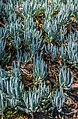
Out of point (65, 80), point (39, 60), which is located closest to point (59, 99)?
point (65, 80)

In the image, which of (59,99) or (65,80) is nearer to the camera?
(59,99)

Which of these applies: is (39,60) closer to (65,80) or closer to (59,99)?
(65,80)

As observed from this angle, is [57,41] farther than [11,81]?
Yes

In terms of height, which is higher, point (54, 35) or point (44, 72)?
point (54, 35)

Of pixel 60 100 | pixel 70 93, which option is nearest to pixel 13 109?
pixel 60 100

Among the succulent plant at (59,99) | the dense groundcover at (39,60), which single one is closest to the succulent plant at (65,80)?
the dense groundcover at (39,60)

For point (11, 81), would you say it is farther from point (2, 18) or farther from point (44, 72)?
point (2, 18)

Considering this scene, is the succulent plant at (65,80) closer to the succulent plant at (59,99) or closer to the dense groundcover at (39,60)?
the dense groundcover at (39,60)

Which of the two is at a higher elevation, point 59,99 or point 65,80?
point 65,80
